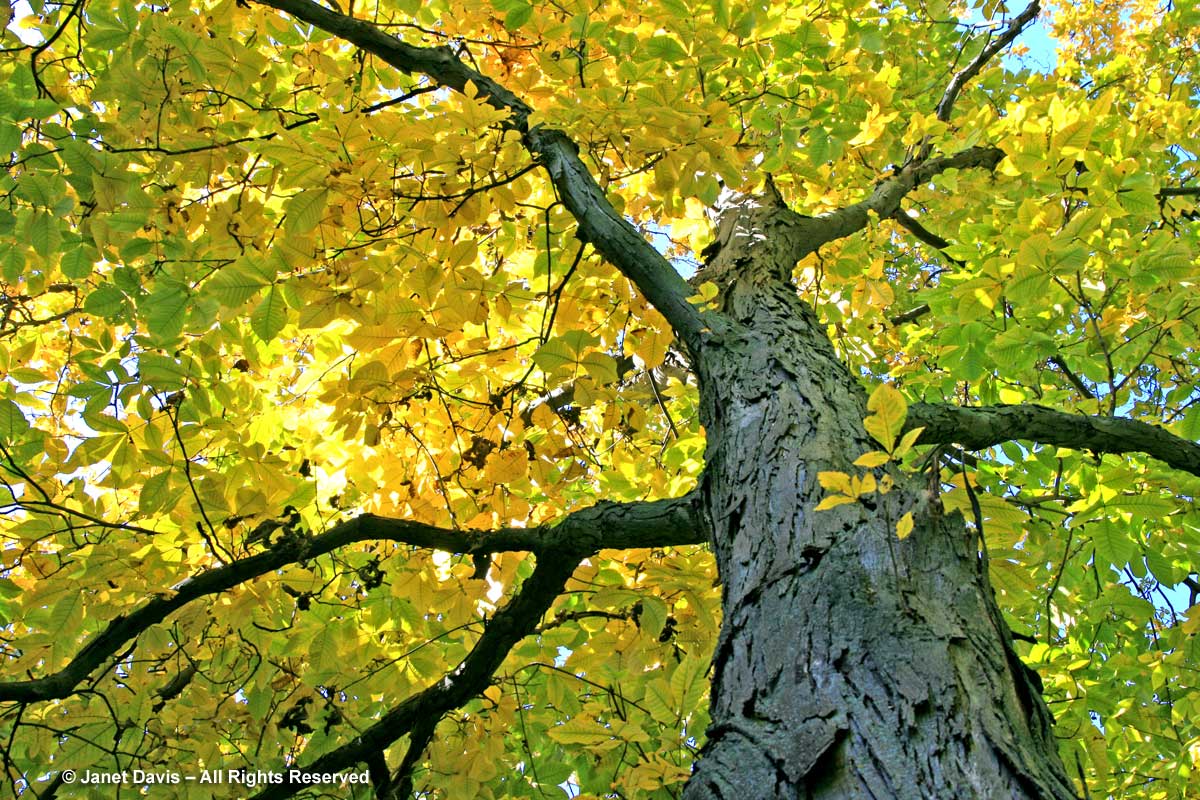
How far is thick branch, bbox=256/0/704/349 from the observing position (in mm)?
2123

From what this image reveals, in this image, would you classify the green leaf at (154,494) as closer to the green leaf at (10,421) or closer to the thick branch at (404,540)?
the thick branch at (404,540)

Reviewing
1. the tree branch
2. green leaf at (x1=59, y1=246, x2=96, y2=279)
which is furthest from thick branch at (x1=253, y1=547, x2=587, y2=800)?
the tree branch

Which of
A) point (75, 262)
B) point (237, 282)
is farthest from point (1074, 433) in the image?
point (75, 262)

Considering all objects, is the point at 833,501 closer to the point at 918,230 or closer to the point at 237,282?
the point at 237,282

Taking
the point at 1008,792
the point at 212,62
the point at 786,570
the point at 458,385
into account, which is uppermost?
the point at 212,62

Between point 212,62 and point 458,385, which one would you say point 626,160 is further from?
point 212,62

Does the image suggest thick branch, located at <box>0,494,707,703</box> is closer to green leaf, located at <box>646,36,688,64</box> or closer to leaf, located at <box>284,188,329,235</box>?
leaf, located at <box>284,188,329,235</box>

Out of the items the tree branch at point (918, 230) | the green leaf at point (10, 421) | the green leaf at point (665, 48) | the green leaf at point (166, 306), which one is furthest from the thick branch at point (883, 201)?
the green leaf at point (10, 421)

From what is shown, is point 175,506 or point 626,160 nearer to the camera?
point 175,506

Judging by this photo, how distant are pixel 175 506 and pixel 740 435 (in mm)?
1518

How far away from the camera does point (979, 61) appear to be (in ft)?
13.0

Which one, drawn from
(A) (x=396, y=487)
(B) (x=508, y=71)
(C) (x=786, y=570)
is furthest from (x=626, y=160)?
(C) (x=786, y=570)

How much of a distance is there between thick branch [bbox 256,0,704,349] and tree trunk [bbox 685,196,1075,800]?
1.44 ft

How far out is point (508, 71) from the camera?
10.3ft
